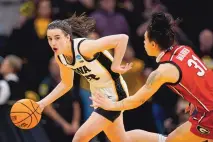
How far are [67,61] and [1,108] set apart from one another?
2066 millimetres

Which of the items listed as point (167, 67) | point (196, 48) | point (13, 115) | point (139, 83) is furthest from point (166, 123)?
point (167, 67)

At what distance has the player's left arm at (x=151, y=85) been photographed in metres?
7.52

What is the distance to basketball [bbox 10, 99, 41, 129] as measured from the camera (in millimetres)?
8891

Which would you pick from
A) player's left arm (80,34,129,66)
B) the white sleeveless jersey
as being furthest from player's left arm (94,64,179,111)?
the white sleeveless jersey

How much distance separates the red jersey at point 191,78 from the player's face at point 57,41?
145cm

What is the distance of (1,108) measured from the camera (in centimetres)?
1056

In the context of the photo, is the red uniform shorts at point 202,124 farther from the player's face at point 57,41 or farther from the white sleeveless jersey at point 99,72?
the player's face at point 57,41

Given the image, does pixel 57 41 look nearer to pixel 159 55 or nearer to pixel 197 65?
pixel 159 55

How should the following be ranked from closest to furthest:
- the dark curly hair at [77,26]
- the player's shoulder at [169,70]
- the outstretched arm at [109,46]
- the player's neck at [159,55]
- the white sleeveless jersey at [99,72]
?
the player's shoulder at [169,70] → the player's neck at [159,55] → the outstretched arm at [109,46] → the white sleeveless jersey at [99,72] → the dark curly hair at [77,26]

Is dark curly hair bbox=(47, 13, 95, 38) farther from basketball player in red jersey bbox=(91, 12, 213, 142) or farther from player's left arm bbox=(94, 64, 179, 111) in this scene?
player's left arm bbox=(94, 64, 179, 111)

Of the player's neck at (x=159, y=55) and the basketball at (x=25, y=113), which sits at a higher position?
the player's neck at (x=159, y=55)

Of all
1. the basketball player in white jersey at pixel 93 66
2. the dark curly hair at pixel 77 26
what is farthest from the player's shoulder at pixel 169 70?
the dark curly hair at pixel 77 26

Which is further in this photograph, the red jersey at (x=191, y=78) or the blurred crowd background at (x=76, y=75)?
the blurred crowd background at (x=76, y=75)

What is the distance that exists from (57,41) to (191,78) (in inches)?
72.4
